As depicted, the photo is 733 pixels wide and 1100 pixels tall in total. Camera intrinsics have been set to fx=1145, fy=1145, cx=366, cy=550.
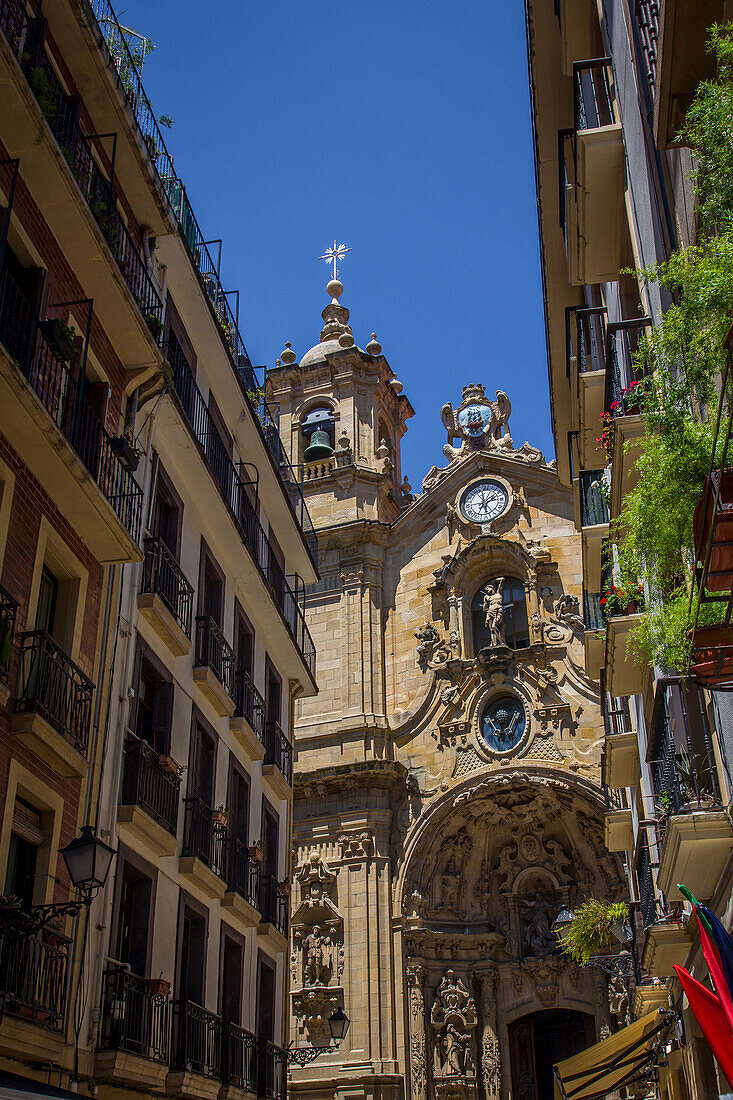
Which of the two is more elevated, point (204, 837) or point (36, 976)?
point (204, 837)

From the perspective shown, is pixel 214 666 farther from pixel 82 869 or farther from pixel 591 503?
pixel 591 503

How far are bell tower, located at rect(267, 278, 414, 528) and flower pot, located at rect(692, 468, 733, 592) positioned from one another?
85.6 ft

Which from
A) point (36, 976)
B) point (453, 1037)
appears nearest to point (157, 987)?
point (36, 976)

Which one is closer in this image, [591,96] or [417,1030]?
[591,96]

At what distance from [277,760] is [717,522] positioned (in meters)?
14.1

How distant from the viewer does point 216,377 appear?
1758 cm

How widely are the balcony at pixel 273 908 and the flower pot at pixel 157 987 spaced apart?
4.73 m

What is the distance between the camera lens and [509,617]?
1188 inches

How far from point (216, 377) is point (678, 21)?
10957 mm

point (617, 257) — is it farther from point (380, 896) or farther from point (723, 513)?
point (380, 896)

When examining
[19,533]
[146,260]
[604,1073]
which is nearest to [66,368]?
[19,533]

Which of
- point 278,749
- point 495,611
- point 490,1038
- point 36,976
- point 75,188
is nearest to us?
point 36,976

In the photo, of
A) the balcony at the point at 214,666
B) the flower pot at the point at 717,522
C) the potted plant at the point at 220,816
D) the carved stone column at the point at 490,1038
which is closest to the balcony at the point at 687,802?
the flower pot at the point at 717,522

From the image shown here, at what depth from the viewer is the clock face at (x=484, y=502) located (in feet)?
103
